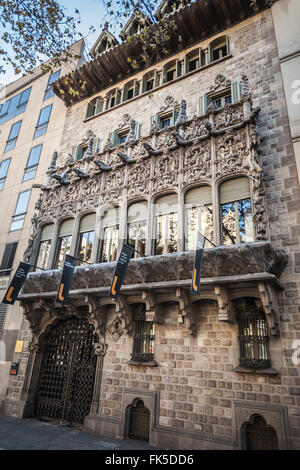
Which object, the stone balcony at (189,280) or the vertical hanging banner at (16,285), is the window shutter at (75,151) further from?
the stone balcony at (189,280)

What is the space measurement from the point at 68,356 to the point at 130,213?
6153 millimetres

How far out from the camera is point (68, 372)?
1212 cm

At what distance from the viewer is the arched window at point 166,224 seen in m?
10.9

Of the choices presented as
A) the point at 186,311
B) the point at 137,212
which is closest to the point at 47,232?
the point at 137,212

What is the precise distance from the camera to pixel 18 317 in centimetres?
1455

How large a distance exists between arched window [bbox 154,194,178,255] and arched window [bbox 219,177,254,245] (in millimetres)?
1716

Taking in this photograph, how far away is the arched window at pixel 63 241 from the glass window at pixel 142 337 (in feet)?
14.7

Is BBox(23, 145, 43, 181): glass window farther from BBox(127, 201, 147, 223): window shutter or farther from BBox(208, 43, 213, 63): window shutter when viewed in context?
BBox(208, 43, 213, 63): window shutter

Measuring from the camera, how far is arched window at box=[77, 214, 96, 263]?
12984 millimetres

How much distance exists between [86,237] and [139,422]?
7.18 m

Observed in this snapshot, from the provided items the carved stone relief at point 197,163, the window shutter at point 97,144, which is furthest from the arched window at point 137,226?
the window shutter at point 97,144

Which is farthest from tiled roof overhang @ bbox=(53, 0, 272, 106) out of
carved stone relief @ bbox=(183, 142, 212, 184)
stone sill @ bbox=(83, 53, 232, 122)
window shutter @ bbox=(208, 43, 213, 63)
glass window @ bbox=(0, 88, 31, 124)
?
glass window @ bbox=(0, 88, 31, 124)

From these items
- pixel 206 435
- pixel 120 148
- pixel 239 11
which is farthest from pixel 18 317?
pixel 239 11
